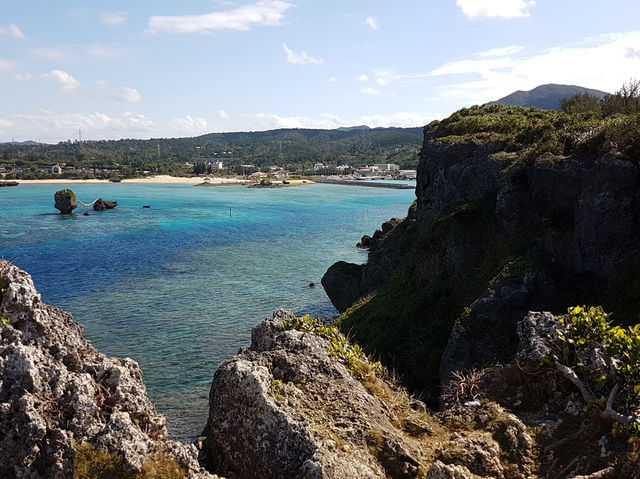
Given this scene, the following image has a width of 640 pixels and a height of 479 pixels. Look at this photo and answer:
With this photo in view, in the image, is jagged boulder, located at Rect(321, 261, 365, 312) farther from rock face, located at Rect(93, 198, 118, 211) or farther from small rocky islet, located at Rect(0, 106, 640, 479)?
rock face, located at Rect(93, 198, 118, 211)

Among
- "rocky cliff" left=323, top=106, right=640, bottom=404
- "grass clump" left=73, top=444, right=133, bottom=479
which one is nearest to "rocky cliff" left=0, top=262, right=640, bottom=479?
"grass clump" left=73, top=444, right=133, bottom=479

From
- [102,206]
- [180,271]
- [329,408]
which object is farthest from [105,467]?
[102,206]

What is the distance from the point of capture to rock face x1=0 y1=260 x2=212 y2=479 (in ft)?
25.9

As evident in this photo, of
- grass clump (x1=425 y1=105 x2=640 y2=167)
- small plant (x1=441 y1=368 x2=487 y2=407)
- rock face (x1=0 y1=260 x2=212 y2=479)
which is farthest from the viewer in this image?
grass clump (x1=425 y1=105 x2=640 y2=167)

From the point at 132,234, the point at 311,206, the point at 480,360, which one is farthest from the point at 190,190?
the point at 480,360

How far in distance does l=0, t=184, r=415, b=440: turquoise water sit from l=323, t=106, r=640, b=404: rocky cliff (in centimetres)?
1089

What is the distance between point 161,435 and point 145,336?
31.0 meters

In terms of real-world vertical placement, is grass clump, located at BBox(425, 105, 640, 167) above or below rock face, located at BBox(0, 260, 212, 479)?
above

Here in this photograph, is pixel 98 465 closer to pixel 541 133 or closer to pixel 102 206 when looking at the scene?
pixel 541 133

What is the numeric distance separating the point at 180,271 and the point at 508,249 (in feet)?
142

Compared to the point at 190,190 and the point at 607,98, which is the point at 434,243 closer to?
the point at 607,98

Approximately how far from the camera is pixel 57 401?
833cm

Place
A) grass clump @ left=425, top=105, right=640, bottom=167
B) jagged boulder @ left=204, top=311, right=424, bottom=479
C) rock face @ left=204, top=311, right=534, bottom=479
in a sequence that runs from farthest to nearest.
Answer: grass clump @ left=425, top=105, right=640, bottom=167 < rock face @ left=204, top=311, right=534, bottom=479 < jagged boulder @ left=204, top=311, right=424, bottom=479

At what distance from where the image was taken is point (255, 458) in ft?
29.1
